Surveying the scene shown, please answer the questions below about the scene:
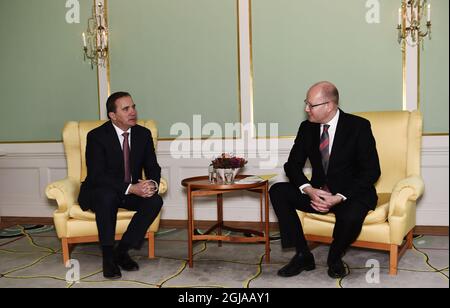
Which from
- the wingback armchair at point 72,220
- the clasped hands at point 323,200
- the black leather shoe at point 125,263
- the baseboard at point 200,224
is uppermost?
the clasped hands at point 323,200

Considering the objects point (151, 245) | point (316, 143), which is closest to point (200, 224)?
point (151, 245)

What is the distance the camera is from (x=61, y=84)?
4754mm

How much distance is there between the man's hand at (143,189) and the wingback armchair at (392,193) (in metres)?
1.07

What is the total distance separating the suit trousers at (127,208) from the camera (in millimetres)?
3186

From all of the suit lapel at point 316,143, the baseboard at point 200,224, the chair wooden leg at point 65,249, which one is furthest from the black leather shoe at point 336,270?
the chair wooden leg at point 65,249

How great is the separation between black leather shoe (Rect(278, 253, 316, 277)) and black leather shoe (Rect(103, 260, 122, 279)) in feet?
3.56

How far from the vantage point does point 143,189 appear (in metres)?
3.31

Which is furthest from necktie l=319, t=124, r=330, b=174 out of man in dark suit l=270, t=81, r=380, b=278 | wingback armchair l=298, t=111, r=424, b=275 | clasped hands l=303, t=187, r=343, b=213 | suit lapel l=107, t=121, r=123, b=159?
suit lapel l=107, t=121, r=123, b=159

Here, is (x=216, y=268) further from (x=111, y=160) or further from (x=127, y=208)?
(x=111, y=160)

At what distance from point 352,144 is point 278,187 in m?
0.59

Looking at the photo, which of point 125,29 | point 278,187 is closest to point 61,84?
point 125,29

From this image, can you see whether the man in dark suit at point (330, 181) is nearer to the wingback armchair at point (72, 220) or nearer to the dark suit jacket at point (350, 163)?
the dark suit jacket at point (350, 163)

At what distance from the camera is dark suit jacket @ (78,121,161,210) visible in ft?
11.1

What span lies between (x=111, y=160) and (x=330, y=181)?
1.62 metres
